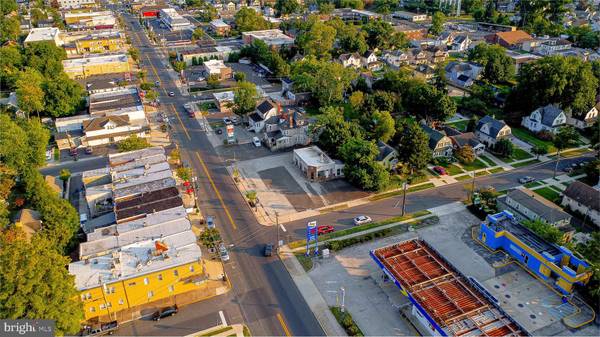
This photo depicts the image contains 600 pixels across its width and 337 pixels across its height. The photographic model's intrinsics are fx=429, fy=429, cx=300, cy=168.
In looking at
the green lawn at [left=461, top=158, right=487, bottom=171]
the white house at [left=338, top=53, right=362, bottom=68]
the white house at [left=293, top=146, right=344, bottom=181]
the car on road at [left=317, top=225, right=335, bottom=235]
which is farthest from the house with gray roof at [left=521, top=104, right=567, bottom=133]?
the car on road at [left=317, top=225, right=335, bottom=235]

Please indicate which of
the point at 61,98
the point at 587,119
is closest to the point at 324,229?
the point at 587,119

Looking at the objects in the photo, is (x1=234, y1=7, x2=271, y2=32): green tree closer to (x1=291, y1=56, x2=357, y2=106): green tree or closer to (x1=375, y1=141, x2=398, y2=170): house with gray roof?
(x1=291, y1=56, x2=357, y2=106): green tree

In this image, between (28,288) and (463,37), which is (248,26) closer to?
(463,37)

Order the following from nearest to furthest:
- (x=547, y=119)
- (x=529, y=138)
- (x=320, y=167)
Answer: (x=320, y=167), (x=529, y=138), (x=547, y=119)

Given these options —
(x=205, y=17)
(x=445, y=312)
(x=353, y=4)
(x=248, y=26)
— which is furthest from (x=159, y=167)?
(x=353, y=4)

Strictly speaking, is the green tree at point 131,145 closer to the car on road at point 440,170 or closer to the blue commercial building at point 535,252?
the car on road at point 440,170

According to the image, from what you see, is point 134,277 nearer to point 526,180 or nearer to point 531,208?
point 531,208
